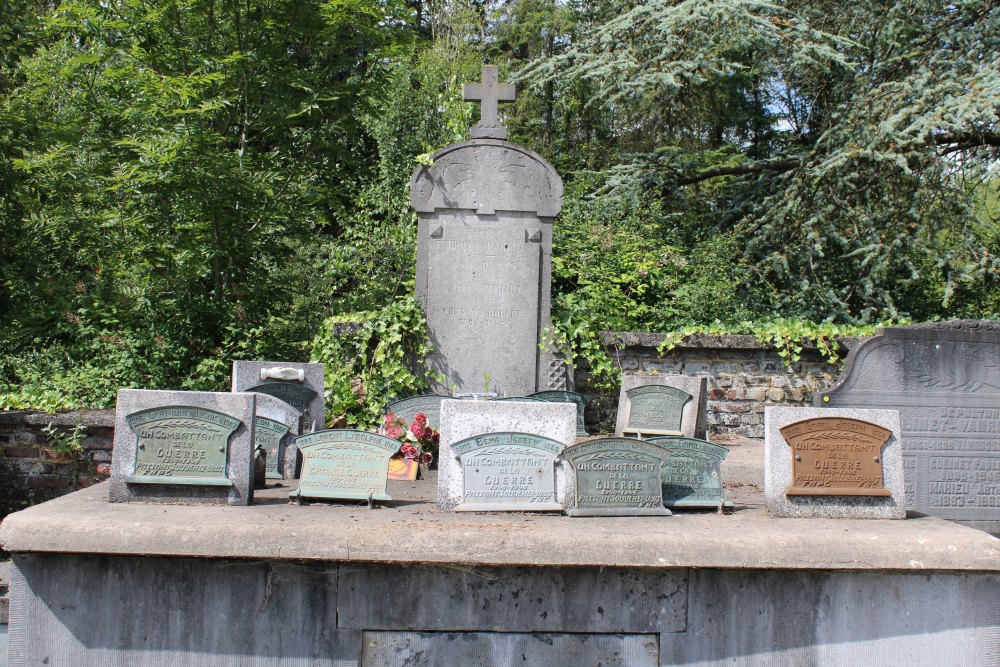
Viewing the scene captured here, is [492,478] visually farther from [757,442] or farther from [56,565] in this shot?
[757,442]

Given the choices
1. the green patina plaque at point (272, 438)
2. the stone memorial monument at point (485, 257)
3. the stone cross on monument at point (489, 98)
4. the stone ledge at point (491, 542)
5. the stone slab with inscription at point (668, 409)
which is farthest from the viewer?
the stone cross on monument at point (489, 98)

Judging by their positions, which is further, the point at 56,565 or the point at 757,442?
the point at 757,442

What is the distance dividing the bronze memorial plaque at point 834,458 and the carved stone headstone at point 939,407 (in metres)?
2.19

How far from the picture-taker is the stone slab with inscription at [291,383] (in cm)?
595

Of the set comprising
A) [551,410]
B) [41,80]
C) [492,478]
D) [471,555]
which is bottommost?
[471,555]

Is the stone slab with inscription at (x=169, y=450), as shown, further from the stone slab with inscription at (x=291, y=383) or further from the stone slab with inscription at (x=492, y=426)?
the stone slab with inscription at (x=291, y=383)

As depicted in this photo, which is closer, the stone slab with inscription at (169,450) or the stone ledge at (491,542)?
the stone ledge at (491,542)

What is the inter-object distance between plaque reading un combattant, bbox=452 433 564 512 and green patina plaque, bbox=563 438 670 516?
13cm

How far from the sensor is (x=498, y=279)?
24.7 ft

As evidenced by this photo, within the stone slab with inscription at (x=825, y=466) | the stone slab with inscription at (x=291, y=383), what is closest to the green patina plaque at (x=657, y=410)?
the stone slab with inscription at (x=825, y=466)

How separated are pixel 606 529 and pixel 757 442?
4041 mm

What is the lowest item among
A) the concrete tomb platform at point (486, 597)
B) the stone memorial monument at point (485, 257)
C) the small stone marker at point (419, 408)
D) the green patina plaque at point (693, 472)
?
the concrete tomb platform at point (486, 597)

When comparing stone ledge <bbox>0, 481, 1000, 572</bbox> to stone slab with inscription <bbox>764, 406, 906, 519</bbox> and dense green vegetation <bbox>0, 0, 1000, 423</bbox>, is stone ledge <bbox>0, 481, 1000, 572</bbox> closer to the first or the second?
stone slab with inscription <bbox>764, 406, 906, 519</bbox>

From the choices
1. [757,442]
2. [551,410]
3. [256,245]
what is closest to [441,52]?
[256,245]
